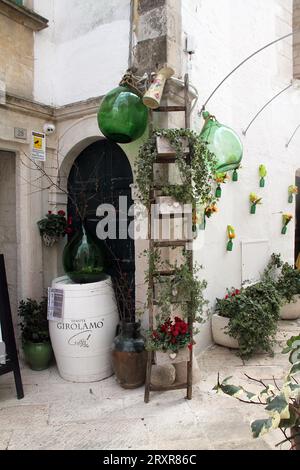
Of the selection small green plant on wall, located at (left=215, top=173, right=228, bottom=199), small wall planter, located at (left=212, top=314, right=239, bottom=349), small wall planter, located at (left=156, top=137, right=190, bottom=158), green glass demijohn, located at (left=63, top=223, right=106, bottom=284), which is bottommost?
small wall planter, located at (left=212, top=314, right=239, bottom=349)

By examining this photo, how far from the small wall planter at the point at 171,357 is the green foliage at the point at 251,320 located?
957 millimetres

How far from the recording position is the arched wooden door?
3588mm

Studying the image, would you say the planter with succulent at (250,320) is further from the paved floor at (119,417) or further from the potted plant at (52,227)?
the potted plant at (52,227)

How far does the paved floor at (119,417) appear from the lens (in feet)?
7.65

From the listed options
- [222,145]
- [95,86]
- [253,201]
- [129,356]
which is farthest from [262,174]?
[129,356]

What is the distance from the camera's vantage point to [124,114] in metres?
2.87

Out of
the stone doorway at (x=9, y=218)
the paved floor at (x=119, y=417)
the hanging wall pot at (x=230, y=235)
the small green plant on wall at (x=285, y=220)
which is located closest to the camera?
the paved floor at (x=119, y=417)

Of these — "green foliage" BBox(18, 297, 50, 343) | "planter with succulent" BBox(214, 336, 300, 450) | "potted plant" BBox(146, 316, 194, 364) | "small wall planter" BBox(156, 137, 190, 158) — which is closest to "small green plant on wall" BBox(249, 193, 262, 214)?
"small wall planter" BBox(156, 137, 190, 158)

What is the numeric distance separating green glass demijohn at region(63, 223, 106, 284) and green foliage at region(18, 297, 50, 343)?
484 mm

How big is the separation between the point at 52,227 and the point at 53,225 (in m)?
0.02

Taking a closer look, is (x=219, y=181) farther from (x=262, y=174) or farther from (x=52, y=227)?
(x=52, y=227)

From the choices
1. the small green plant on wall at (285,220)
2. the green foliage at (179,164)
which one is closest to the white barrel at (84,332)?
the green foliage at (179,164)

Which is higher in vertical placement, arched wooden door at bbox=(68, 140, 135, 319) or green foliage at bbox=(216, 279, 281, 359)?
arched wooden door at bbox=(68, 140, 135, 319)

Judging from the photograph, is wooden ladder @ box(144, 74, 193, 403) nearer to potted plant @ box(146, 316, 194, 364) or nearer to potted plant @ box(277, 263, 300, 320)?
potted plant @ box(146, 316, 194, 364)
